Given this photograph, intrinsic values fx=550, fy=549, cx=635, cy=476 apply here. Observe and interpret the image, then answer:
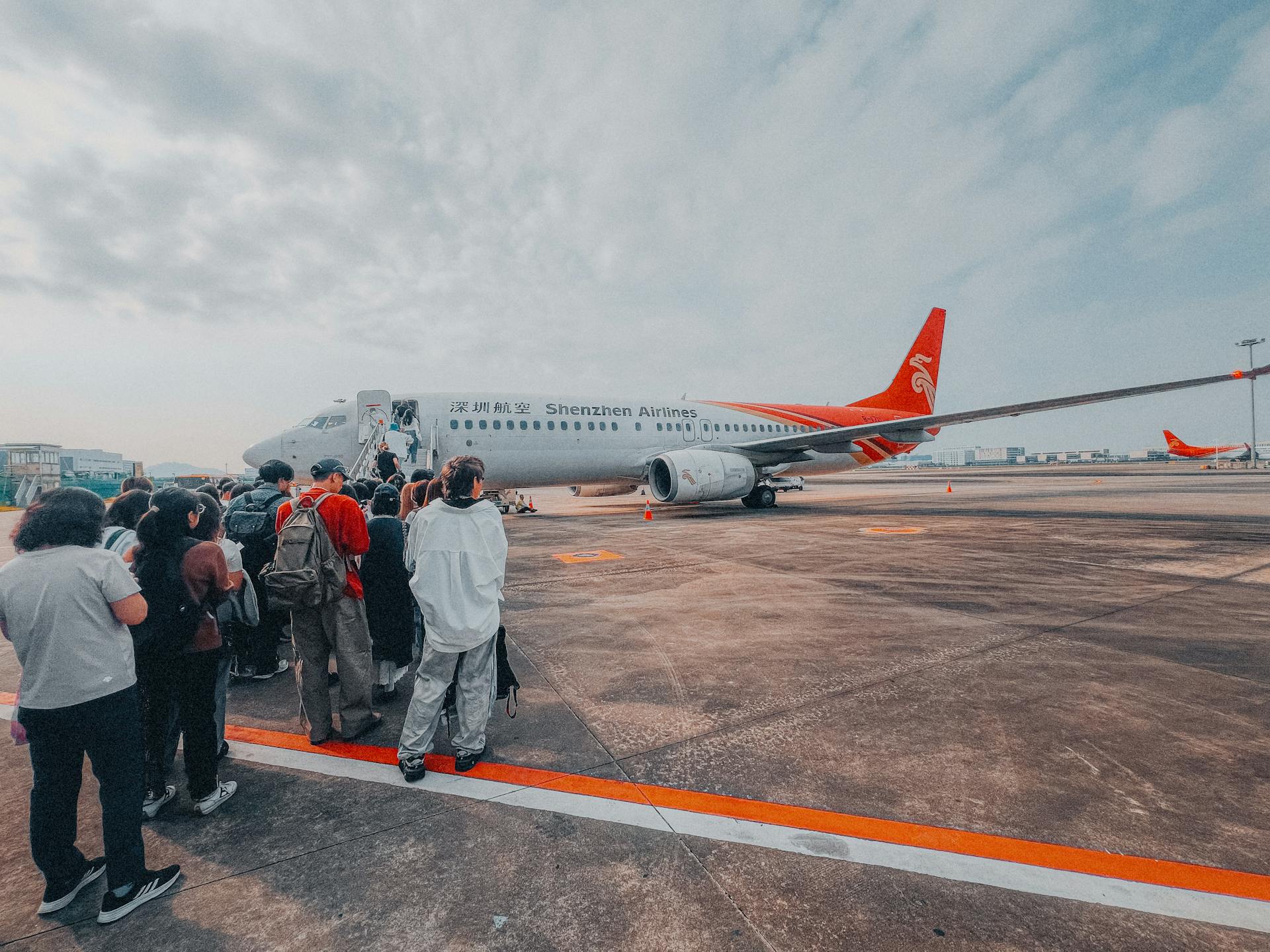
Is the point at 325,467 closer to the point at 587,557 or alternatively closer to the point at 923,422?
the point at 587,557

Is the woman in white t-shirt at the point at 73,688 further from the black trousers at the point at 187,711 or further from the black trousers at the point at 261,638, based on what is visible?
the black trousers at the point at 261,638

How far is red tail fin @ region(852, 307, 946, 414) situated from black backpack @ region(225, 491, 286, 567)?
79.5 ft

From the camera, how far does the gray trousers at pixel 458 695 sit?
9.79 feet

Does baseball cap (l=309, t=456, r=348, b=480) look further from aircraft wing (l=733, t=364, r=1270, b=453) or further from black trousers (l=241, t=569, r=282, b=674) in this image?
aircraft wing (l=733, t=364, r=1270, b=453)

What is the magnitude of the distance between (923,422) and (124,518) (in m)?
16.4

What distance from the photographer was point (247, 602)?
317 cm

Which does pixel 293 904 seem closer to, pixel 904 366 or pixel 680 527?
pixel 680 527

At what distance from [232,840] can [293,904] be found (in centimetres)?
65

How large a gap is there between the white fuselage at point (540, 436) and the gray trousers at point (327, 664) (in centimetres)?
1017

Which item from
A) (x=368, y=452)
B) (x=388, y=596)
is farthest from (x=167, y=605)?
(x=368, y=452)

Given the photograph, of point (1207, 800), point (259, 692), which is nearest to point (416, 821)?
point (259, 692)

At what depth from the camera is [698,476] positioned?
1501 centimetres

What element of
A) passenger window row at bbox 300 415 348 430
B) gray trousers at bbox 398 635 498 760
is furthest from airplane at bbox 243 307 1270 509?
gray trousers at bbox 398 635 498 760

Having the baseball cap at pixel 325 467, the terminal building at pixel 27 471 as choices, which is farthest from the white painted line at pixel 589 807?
the terminal building at pixel 27 471
